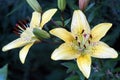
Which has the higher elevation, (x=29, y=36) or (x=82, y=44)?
(x=29, y=36)

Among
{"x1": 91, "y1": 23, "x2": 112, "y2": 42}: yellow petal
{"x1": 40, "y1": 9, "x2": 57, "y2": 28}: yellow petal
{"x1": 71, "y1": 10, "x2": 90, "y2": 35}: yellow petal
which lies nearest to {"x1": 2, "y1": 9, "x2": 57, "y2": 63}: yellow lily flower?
{"x1": 40, "y1": 9, "x2": 57, "y2": 28}: yellow petal

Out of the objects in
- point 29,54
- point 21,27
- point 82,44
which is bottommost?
point 29,54

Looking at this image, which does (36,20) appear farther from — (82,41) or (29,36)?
(82,41)

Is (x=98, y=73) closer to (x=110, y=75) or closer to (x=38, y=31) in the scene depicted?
(x=110, y=75)

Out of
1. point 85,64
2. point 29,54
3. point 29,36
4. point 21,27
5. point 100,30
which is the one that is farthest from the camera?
point 29,54

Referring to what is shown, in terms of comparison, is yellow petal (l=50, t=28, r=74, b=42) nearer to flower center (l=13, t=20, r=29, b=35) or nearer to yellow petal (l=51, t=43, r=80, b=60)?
yellow petal (l=51, t=43, r=80, b=60)

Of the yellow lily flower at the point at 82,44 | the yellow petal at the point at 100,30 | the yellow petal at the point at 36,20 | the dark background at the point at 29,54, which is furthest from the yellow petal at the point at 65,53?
the dark background at the point at 29,54

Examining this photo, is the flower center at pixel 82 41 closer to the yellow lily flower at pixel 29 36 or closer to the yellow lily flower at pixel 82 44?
the yellow lily flower at pixel 82 44

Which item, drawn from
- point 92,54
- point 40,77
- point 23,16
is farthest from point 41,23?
point 40,77

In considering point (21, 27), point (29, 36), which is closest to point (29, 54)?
point (21, 27)
